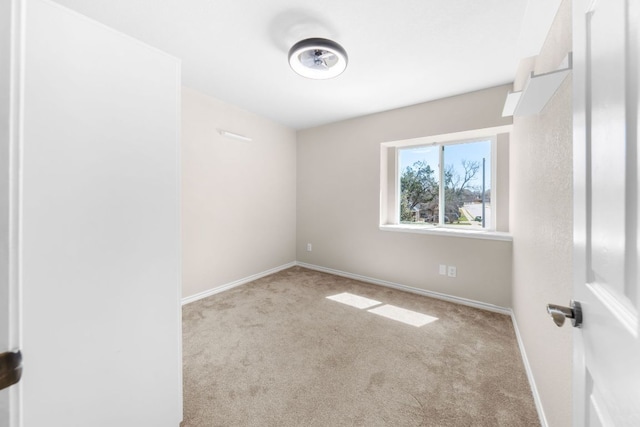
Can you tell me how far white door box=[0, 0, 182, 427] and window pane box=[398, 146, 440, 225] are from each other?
118 inches

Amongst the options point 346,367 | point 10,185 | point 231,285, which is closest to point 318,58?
point 10,185

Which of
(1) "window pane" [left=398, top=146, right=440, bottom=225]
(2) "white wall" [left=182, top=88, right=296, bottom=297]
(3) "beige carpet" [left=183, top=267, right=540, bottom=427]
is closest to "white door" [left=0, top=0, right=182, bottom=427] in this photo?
(3) "beige carpet" [left=183, top=267, right=540, bottom=427]

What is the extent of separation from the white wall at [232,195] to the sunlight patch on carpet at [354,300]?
136 centimetres

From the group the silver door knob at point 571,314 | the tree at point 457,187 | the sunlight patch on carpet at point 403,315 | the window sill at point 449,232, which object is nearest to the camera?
the silver door knob at point 571,314

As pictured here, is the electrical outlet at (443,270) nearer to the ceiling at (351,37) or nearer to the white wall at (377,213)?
the white wall at (377,213)

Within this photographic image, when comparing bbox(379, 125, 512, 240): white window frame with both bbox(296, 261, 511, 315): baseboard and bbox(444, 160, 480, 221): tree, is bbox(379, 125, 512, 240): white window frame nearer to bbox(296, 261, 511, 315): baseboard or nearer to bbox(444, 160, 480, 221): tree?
bbox(444, 160, 480, 221): tree

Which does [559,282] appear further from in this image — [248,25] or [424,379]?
[248,25]

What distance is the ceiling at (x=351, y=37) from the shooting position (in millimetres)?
1564

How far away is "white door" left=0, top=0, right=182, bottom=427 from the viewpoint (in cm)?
84

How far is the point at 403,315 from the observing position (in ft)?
8.16

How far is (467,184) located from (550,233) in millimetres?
1947

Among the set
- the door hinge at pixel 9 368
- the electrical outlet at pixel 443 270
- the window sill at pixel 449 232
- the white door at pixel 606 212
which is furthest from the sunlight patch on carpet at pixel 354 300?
the door hinge at pixel 9 368

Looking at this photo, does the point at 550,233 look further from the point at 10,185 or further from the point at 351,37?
the point at 10,185

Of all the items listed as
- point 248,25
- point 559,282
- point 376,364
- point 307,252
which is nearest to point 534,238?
point 559,282
